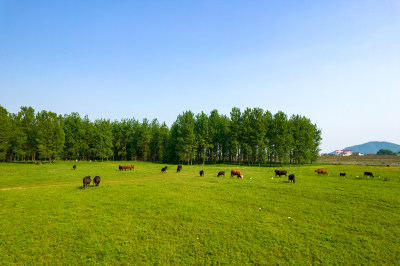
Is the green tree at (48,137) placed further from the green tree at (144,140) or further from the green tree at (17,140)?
the green tree at (144,140)

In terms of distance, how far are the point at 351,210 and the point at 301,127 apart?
8258 cm

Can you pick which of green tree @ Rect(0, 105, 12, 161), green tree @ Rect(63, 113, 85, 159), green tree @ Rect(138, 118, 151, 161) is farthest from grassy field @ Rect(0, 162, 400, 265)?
green tree @ Rect(138, 118, 151, 161)

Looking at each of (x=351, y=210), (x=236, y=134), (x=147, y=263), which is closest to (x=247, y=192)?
(x=351, y=210)

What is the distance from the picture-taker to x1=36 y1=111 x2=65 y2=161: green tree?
70.8 m

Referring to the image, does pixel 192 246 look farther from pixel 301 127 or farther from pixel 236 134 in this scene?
pixel 301 127

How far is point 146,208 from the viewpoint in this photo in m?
15.8

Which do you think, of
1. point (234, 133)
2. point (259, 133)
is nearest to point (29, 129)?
point (234, 133)

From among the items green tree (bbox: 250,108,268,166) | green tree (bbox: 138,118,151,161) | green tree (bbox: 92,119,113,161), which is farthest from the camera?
green tree (bbox: 138,118,151,161)

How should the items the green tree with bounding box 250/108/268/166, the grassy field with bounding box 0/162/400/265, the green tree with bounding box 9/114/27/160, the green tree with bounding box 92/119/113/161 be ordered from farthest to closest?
the green tree with bounding box 92/119/113/161
the green tree with bounding box 250/108/268/166
the green tree with bounding box 9/114/27/160
the grassy field with bounding box 0/162/400/265

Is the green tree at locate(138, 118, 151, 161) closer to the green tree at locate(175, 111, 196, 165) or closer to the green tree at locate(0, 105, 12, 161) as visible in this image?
the green tree at locate(175, 111, 196, 165)

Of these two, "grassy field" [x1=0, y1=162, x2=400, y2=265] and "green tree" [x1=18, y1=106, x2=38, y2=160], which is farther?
"green tree" [x1=18, y1=106, x2=38, y2=160]

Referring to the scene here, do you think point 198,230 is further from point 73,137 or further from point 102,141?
point 73,137

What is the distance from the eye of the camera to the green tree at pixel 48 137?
232 feet

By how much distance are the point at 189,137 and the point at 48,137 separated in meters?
54.6
